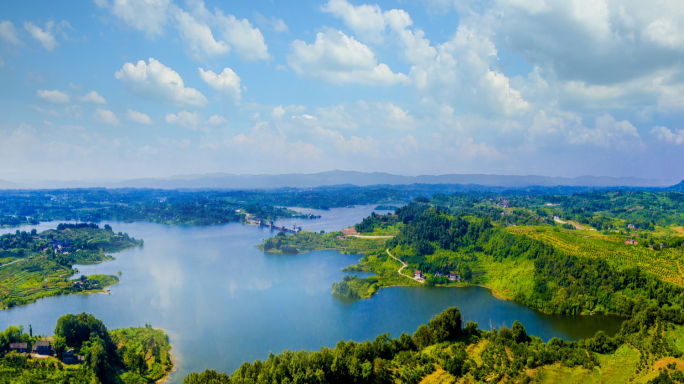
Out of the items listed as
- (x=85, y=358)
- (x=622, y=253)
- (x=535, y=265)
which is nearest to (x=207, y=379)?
(x=85, y=358)

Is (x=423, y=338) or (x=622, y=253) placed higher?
(x=622, y=253)

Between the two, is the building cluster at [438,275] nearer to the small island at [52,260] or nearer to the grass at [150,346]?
the grass at [150,346]

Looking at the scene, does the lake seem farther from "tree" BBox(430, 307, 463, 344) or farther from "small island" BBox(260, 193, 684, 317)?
"tree" BBox(430, 307, 463, 344)

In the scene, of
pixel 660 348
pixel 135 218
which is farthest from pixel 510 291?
pixel 135 218

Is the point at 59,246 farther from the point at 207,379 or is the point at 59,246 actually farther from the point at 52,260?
the point at 207,379

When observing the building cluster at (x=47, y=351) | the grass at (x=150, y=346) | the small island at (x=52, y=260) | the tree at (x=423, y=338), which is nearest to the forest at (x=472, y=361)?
the tree at (x=423, y=338)

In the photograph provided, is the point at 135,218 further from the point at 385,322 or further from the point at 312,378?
the point at 312,378
